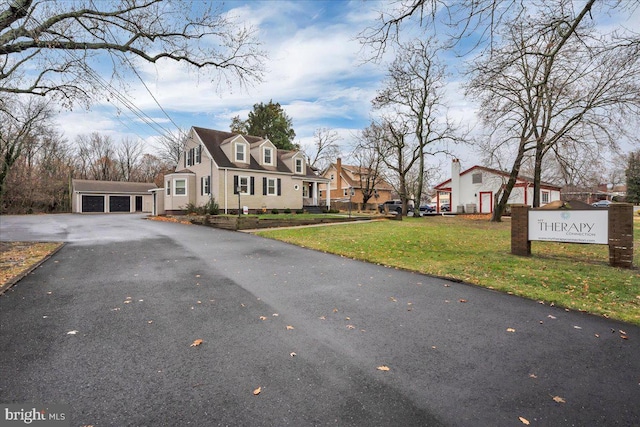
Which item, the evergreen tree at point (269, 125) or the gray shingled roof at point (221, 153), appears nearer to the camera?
the gray shingled roof at point (221, 153)

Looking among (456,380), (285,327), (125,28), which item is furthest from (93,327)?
(125,28)

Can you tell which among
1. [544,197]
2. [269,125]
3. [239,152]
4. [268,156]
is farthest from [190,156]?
[544,197]

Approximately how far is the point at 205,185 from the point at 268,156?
6.21 metres

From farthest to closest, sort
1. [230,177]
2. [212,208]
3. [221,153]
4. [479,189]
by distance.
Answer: [479,189]
[221,153]
[230,177]
[212,208]

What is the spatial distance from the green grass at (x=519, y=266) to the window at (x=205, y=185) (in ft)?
45.4

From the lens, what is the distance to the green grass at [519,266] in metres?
5.31

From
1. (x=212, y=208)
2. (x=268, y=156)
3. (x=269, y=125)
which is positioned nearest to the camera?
(x=212, y=208)

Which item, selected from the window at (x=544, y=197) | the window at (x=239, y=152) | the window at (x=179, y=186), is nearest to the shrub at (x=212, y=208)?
the window at (x=179, y=186)

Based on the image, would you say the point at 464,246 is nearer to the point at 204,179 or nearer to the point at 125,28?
the point at 125,28

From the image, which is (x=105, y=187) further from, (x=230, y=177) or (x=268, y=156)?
(x=268, y=156)

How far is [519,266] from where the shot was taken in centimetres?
777

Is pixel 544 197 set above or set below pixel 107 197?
below

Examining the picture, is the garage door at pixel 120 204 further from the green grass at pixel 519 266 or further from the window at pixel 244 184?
the green grass at pixel 519 266

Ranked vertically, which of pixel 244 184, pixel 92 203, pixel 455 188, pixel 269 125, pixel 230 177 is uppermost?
pixel 269 125
